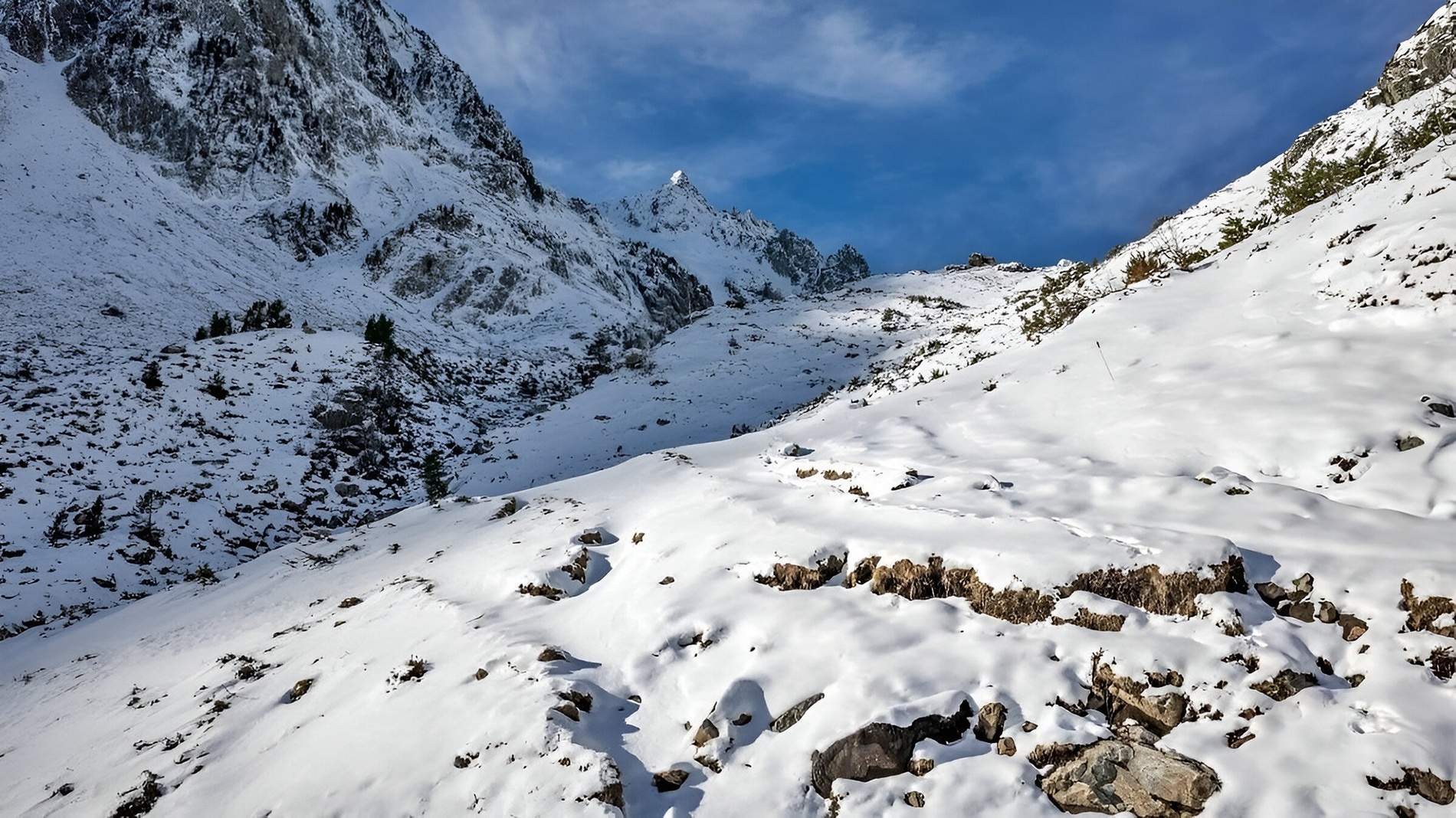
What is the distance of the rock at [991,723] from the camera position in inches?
164

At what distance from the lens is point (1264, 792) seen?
334 centimetres

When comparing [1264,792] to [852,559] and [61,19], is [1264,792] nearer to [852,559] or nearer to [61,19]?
[852,559]

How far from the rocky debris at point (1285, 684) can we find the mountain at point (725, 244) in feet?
387

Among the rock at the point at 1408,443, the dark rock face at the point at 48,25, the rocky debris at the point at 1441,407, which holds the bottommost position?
the rock at the point at 1408,443

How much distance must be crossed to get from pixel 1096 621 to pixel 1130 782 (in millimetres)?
1407

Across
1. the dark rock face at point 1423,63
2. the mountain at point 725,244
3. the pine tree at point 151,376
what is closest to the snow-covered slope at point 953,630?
the dark rock face at point 1423,63

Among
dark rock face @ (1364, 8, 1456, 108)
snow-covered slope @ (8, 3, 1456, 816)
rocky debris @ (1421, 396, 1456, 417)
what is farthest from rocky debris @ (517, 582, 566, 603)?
dark rock face @ (1364, 8, 1456, 108)

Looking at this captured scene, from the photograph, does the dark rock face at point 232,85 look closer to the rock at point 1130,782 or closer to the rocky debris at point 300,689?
the rocky debris at point 300,689

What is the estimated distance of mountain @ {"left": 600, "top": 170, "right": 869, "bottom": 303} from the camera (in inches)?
5037

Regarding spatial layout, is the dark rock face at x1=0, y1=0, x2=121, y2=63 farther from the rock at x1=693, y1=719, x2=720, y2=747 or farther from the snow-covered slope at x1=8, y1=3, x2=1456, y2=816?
the rock at x1=693, y1=719, x2=720, y2=747

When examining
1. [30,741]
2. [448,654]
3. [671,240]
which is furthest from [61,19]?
[671,240]

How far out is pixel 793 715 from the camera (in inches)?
187

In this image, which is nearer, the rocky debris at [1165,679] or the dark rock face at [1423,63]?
the rocky debris at [1165,679]

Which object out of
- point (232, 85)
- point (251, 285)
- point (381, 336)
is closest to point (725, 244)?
point (232, 85)
